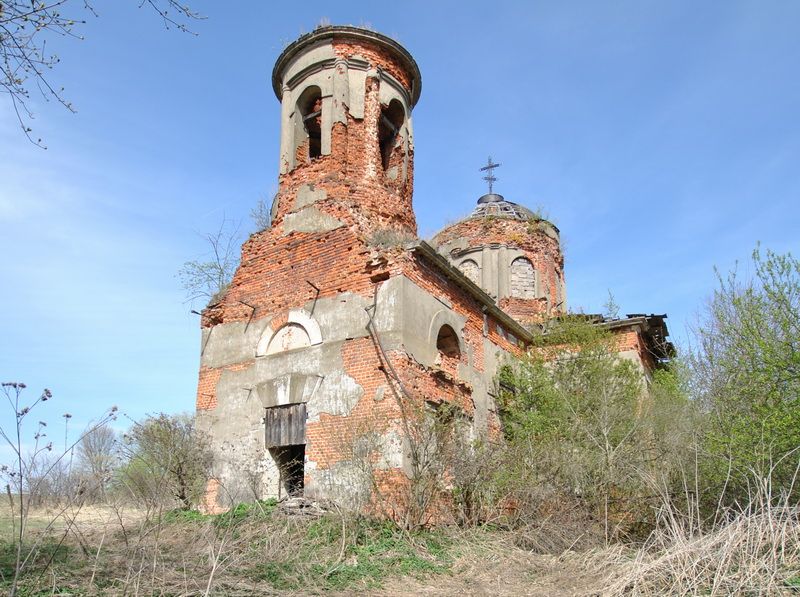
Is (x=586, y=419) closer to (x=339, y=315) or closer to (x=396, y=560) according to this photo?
(x=339, y=315)

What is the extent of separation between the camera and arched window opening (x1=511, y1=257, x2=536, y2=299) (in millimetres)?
22094

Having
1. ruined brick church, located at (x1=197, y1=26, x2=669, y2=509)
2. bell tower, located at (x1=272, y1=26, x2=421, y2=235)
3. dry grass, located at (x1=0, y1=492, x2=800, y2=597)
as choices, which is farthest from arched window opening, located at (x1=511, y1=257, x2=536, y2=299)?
dry grass, located at (x1=0, y1=492, x2=800, y2=597)

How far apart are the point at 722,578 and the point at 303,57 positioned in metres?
13.2

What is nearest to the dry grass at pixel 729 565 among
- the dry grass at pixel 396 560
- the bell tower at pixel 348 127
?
the dry grass at pixel 396 560

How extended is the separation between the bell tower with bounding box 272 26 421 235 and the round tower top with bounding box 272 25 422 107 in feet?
0.07

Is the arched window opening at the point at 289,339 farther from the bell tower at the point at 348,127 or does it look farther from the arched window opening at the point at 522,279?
the arched window opening at the point at 522,279

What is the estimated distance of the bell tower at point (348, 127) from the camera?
1379 cm

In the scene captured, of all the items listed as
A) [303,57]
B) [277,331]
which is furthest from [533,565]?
[303,57]

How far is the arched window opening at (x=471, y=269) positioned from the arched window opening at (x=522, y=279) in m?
1.12

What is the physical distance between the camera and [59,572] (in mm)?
6863

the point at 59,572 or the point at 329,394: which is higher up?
the point at 329,394

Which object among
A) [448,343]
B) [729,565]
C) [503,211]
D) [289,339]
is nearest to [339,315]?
[289,339]

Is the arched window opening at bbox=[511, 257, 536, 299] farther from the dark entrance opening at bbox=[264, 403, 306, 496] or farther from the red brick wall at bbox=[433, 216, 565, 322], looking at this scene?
the dark entrance opening at bbox=[264, 403, 306, 496]

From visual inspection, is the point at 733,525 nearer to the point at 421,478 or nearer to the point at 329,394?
the point at 421,478
